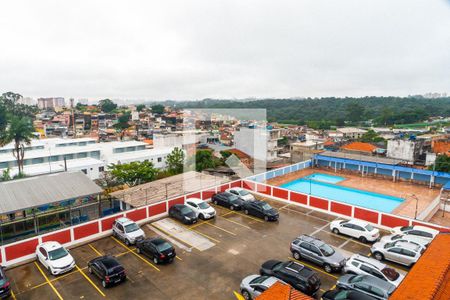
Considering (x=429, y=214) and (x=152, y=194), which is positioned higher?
(x=152, y=194)

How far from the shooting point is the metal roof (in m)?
15.3

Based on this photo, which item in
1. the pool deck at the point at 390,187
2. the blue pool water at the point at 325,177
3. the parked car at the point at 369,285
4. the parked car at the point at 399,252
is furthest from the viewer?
the blue pool water at the point at 325,177

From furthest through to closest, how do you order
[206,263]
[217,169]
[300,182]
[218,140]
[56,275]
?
[218,140]
[217,169]
[300,182]
[206,263]
[56,275]

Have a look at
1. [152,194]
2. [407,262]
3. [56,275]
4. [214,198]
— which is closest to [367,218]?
[407,262]

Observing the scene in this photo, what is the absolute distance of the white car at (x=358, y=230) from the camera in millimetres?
16516

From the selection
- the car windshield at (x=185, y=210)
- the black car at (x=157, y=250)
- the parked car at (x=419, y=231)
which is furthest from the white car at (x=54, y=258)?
the parked car at (x=419, y=231)

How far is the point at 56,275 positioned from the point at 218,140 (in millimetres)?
46053

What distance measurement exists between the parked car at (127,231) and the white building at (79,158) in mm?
21790

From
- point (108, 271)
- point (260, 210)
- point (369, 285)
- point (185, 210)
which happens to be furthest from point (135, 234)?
point (369, 285)

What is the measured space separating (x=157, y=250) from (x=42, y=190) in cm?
770

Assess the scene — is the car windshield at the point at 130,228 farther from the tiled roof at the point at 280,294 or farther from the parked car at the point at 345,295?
the tiled roof at the point at 280,294

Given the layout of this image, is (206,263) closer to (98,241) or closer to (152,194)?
(98,241)

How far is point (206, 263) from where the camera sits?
14648 mm

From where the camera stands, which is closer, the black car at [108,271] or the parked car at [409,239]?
the black car at [108,271]
